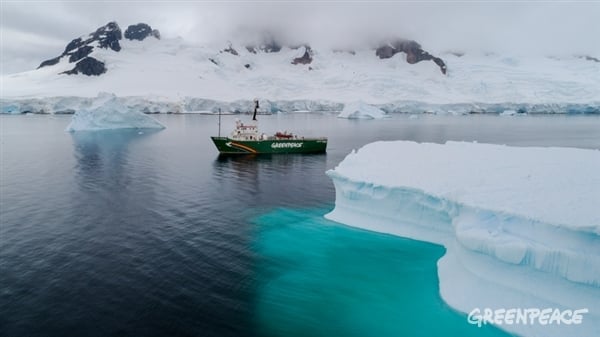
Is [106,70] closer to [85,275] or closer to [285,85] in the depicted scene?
[285,85]

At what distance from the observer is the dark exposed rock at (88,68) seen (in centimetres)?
19000

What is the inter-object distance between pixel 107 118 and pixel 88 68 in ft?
430

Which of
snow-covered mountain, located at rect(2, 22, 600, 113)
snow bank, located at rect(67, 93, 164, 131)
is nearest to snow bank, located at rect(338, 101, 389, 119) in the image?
snow-covered mountain, located at rect(2, 22, 600, 113)

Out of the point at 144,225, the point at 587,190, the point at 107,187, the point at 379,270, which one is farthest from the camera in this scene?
the point at 107,187

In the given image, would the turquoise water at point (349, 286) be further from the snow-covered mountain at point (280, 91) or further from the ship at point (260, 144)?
the snow-covered mountain at point (280, 91)

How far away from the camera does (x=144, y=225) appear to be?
22359 mm

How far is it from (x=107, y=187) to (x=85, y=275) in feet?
60.5

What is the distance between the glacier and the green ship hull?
3045 cm

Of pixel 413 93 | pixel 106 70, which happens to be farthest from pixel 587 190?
pixel 106 70

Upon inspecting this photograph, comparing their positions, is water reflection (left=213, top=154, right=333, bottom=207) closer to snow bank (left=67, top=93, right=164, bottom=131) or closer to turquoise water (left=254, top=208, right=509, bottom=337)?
turquoise water (left=254, top=208, right=509, bottom=337)

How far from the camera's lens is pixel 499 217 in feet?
42.9

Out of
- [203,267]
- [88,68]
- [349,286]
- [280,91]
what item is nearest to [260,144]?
[203,267]

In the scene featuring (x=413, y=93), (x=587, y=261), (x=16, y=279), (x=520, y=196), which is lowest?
(x=16, y=279)

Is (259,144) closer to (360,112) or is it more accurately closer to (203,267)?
(203,267)
